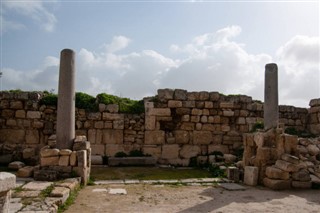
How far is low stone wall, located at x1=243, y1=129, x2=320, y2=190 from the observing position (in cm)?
898

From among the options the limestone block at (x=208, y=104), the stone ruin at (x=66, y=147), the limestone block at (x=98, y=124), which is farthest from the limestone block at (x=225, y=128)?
the stone ruin at (x=66, y=147)

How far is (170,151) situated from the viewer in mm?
13812

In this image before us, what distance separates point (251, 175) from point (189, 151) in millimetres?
4725

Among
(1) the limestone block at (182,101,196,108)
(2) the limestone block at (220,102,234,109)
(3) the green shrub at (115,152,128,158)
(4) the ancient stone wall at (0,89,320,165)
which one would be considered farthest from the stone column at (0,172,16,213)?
(2) the limestone block at (220,102,234,109)

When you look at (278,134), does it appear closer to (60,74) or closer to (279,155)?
(279,155)

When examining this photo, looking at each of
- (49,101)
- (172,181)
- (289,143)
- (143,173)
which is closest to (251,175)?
(289,143)

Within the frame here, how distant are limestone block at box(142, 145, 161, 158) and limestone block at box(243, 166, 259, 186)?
4835 mm

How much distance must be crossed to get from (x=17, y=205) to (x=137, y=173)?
5.86 m

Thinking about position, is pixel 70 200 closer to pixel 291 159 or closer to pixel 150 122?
pixel 291 159

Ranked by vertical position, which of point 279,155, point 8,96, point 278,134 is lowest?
point 279,155

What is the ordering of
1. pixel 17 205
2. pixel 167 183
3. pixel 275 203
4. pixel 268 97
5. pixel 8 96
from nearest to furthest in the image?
pixel 17 205 < pixel 275 203 < pixel 167 183 < pixel 268 97 < pixel 8 96

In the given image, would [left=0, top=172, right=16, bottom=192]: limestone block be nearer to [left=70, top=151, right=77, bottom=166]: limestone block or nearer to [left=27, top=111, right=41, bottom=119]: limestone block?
[left=70, top=151, right=77, bottom=166]: limestone block

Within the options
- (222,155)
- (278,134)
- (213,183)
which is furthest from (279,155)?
(222,155)

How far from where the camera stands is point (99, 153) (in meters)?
13.3
